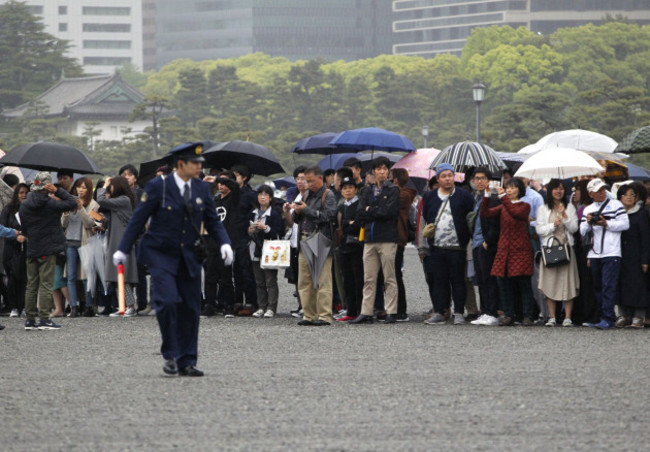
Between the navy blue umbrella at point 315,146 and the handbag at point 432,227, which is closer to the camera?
the handbag at point 432,227

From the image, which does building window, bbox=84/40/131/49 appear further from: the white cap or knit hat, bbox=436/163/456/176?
the white cap

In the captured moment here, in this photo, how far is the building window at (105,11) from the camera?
160500 millimetres

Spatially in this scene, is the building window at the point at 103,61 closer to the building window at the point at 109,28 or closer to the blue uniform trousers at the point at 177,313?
the building window at the point at 109,28

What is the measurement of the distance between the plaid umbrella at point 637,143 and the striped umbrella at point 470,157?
5.65 feet

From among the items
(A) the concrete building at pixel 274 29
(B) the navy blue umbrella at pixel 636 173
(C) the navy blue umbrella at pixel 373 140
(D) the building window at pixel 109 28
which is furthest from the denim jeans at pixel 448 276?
(D) the building window at pixel 109 28

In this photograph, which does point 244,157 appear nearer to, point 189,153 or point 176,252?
point 189,153

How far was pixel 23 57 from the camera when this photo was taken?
81.4 metres

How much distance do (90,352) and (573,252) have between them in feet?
17.4

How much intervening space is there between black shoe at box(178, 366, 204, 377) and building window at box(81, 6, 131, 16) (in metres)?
157

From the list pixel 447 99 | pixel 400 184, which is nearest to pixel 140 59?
pixel 447 99

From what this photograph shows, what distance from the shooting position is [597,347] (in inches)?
420

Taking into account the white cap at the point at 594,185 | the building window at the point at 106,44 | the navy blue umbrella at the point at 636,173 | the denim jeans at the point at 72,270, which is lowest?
Result: the denim jeans at the point at 72,270

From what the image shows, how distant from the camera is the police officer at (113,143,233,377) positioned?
894cm

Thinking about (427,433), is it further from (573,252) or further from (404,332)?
(573,252)
